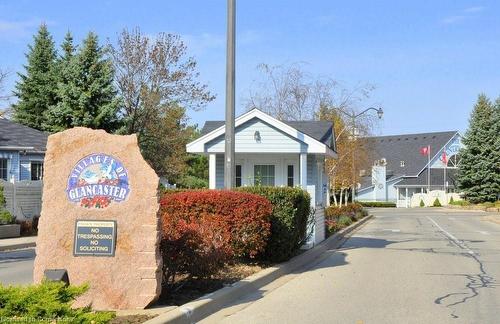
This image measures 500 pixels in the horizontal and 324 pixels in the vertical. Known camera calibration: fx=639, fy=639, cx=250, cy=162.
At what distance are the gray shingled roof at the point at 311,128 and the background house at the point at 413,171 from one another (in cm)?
5267

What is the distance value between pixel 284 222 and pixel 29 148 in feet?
68.7

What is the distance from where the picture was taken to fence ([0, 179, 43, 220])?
24.5 meters

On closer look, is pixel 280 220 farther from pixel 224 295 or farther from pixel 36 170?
pixel 36 170

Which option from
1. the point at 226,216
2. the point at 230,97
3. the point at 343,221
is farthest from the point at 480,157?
the point at 226,216

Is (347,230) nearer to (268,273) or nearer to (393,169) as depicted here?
(268,273)

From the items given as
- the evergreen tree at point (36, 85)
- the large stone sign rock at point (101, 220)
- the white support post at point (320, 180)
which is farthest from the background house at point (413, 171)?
the large stone sign rock at point (101, 220)

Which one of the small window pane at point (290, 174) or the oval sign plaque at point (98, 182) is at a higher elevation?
the small window pane at point (290, 174)

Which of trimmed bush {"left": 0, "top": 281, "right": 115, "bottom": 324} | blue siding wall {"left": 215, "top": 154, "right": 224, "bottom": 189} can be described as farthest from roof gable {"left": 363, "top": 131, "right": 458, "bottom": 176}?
trimmed bush {"left": 0, "top": 281, "right": 115, "bottom": 324}

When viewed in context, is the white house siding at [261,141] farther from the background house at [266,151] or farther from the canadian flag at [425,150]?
the canadian flag at [425,150]

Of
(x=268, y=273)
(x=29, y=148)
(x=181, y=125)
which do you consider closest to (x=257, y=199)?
(x=268, y=273)

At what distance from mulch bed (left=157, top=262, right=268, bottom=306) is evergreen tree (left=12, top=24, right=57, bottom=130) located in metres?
34.0

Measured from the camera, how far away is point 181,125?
149 feet

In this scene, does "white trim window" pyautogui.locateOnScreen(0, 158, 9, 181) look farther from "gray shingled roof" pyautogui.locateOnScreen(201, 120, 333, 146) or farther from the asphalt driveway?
the asphalt driveway

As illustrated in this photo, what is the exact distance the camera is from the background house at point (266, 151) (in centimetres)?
2312
